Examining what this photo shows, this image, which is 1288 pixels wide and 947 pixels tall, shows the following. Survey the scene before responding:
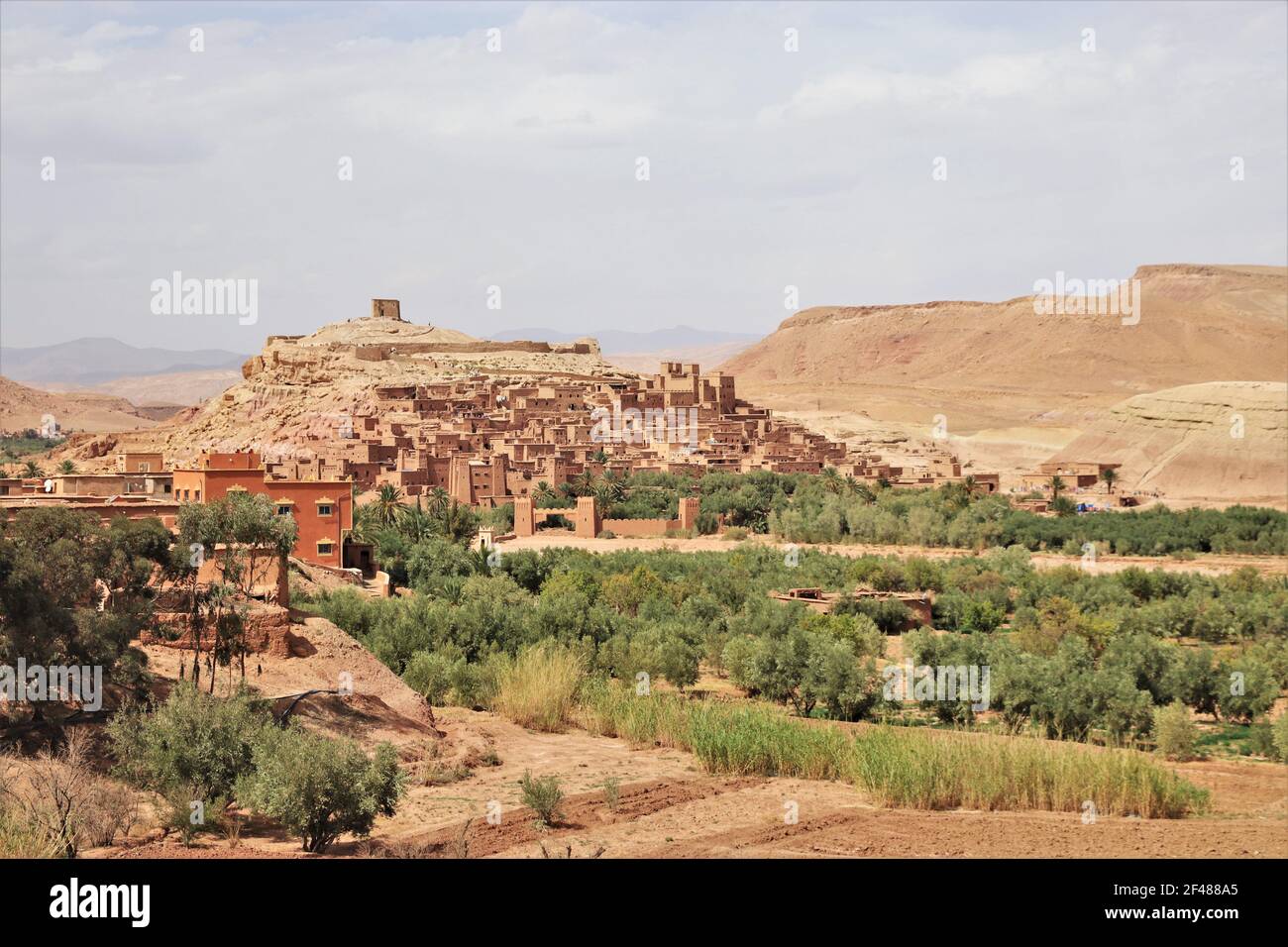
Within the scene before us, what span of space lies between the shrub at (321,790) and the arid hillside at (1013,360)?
64338mm

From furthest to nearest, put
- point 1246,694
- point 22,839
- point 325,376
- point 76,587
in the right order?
1. point 325,376
2. point 1246,694
3. point 76,587
4. point 22,839

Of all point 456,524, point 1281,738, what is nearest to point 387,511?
point 456,524

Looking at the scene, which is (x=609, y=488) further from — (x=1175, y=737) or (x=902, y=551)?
(x=1175, y=737)

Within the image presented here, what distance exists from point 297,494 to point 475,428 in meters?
39.3

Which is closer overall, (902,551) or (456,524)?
(456,524)

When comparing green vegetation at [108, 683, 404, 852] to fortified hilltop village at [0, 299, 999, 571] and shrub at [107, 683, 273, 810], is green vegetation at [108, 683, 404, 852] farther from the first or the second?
fortified hilltop village at [0, 299, 999, 571]

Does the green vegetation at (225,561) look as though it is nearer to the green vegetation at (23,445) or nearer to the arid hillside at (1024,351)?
the green vegetation at (23,445)

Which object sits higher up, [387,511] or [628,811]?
[387,511]

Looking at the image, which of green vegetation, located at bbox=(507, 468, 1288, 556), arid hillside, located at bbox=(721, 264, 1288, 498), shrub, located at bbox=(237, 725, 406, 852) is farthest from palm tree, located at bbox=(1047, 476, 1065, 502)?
shrub, located at bbox=(237, 725, 406, 852)

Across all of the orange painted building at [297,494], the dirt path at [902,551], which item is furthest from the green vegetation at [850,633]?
the dirt path at [902,551]

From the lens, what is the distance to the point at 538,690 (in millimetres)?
17516
